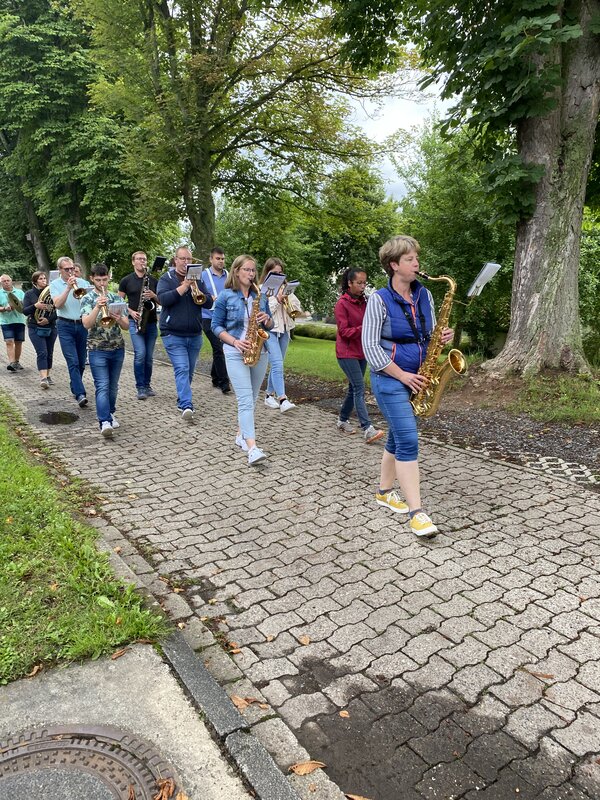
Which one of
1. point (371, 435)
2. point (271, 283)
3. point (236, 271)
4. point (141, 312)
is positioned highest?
point (236, 271)

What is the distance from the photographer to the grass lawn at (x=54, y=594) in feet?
9.58

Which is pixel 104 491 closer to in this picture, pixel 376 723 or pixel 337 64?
pixel 376 723

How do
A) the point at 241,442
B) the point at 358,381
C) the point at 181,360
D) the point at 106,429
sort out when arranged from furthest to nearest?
the point at 181,360 → the point at 106,429 → the point at 358,381 → the point at 241,442

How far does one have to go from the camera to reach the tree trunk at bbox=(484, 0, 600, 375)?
7.82 m

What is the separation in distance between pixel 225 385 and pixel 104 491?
15.8ft

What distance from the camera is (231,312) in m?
6.20

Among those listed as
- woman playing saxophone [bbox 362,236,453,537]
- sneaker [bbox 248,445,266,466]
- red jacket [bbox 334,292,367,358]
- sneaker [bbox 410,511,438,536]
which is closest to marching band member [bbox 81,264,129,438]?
sneaker [bbox 248,445,266,466]

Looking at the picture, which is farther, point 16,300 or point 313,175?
point 313,175

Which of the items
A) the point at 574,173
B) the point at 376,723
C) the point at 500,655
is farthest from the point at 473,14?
the point at 376,723

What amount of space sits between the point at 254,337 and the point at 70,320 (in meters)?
3.66

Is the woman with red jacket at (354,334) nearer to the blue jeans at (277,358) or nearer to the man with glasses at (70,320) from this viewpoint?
the blue jeans at (277,358)

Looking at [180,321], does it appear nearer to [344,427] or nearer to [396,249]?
[344,427]

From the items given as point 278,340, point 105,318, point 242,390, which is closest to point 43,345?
point 105,318

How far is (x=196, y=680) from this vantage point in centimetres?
277
